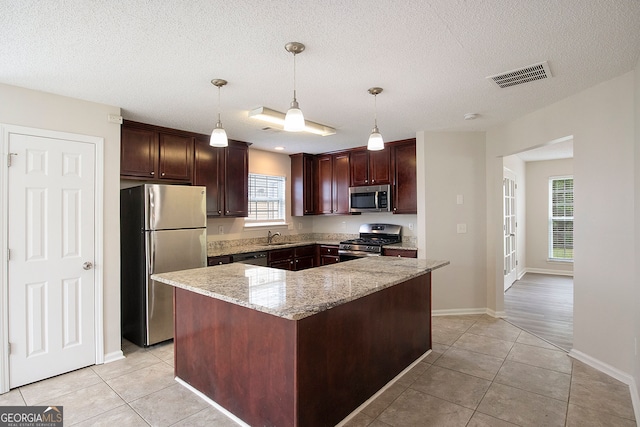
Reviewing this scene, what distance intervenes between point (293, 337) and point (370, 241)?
3.55 meters

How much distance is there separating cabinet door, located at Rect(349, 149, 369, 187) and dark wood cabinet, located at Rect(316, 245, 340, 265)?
1.09 meters

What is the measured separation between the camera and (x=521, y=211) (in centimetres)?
689

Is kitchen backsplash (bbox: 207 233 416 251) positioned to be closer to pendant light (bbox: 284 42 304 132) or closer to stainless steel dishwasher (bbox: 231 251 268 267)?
stainless steel dishwasher (bbox: 231 251 268 267)

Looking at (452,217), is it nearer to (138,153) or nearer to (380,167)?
(380,167)

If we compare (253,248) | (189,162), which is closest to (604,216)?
(253,248)

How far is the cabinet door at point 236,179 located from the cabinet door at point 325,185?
142cm

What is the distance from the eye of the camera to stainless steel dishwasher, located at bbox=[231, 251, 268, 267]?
4.34 m

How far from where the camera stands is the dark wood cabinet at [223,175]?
A: 168 inches

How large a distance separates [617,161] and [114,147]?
14.3 feet

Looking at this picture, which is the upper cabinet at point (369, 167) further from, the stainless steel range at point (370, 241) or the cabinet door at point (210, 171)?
the cabinet door at point (210, 171)

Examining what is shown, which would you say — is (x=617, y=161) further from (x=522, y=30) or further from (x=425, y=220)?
(x=425, y=220)

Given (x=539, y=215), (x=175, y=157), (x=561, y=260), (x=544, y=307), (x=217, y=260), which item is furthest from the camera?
(x=539, y=215)

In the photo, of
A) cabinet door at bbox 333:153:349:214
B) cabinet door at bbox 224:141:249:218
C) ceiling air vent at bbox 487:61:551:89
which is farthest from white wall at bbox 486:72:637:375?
cabinet door at bbox 224:141:249:218

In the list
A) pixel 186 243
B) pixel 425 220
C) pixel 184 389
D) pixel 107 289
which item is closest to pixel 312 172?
pixel 425 220
